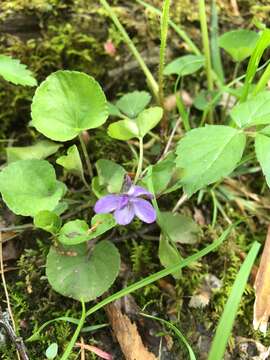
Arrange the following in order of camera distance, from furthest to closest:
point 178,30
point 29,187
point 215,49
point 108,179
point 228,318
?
point 215,49 → point 178,30 → point 108,179 → point 29,187 → point 228,318

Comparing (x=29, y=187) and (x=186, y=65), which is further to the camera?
(x=186, y=65)

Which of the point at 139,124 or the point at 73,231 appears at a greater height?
the point at 139,124

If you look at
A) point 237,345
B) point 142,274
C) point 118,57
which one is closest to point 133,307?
point 142,274

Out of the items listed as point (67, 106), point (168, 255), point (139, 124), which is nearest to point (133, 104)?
point (139, 124)

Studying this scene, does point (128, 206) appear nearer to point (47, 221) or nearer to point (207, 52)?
point (47, 221)

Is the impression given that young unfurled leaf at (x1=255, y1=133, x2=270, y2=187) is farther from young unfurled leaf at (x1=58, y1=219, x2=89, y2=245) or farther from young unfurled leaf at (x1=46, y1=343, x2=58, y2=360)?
young unfurled leaf at (x1=46, y1=343, x2=58, y2=360)

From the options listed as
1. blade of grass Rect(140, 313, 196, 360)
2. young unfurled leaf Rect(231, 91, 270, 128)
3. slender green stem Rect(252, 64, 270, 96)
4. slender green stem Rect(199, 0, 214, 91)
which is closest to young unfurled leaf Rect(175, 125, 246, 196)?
young unfurled leaf Rect(231, 91, 270, 128)

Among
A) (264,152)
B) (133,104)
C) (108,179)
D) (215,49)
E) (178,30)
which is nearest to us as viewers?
(264,152)

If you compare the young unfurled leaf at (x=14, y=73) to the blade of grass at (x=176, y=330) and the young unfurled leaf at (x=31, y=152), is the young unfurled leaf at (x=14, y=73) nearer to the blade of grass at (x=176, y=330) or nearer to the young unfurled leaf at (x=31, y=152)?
the young unfurled leaf at (x=31, y=152)
